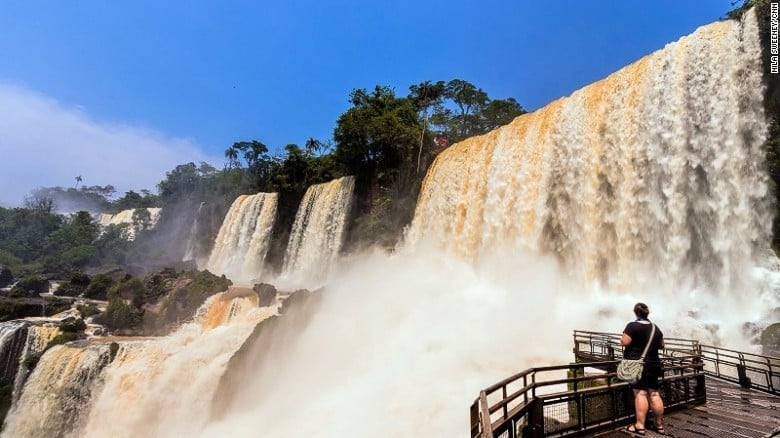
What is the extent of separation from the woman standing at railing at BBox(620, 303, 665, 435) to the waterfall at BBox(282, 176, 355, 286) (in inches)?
1062

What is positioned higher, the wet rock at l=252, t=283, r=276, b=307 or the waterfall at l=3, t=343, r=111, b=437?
the wet rock at l=252, t=283, r=276, b=307

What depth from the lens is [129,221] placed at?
60094mm

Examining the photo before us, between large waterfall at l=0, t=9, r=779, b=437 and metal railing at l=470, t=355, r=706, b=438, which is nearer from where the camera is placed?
metal railing at l=470, t=355, r=706, b=438

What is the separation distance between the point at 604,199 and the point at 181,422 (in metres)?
16.8

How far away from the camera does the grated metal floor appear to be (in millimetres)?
5391

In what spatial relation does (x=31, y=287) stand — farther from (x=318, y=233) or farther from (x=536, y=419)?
(x=536, y=419)

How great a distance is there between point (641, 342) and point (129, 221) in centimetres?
6704

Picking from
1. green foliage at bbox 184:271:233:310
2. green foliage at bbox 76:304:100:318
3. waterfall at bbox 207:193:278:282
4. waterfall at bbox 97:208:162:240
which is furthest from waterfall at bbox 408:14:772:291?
waterfall at bbox 97:208:162:240

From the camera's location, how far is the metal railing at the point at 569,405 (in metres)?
4.26

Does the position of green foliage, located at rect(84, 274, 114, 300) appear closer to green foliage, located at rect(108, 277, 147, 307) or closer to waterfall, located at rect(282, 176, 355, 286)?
green foliage, located at rect(108, 277, 147, 307)

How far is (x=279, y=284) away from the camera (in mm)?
32281

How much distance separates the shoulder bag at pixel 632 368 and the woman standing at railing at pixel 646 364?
4cm

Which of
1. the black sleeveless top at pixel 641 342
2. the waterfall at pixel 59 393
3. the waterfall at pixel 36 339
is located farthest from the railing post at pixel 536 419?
the waterfall at pixel 36 339

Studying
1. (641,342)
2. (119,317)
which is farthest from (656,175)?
(119,317)
